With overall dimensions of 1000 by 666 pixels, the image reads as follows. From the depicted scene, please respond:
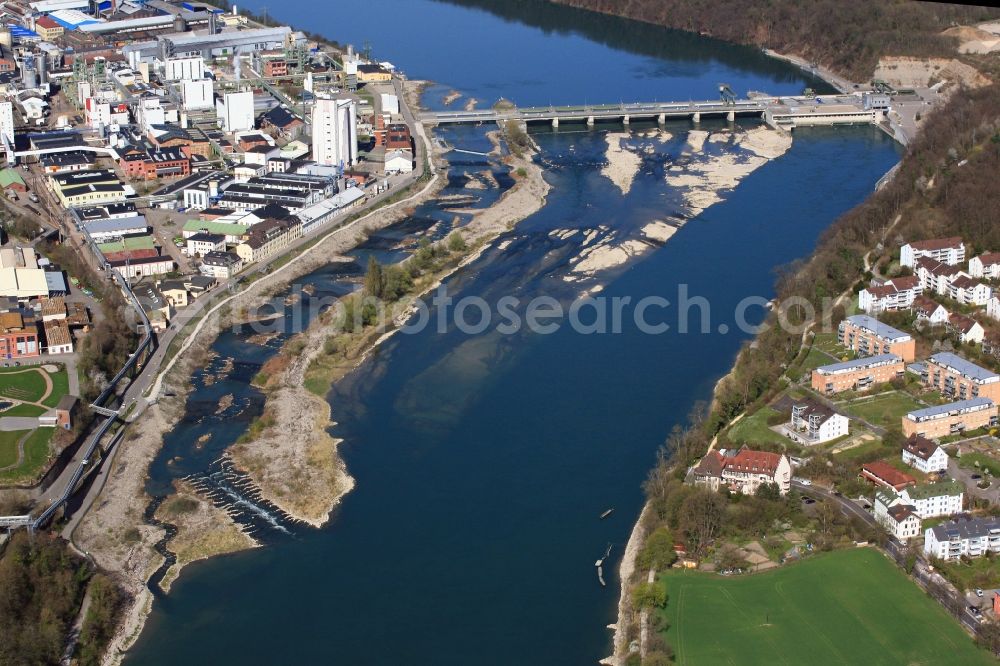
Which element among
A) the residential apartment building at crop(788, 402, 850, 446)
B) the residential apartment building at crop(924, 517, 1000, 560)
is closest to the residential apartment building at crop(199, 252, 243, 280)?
the residential apartment building at crop(788, 402, 850, 446)

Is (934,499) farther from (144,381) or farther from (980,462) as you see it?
(144,381)

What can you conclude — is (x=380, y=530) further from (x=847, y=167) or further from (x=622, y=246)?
(x=847, y=167)

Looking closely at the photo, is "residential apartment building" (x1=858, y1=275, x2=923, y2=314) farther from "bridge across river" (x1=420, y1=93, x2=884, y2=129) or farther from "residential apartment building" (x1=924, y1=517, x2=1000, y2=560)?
"bridge across river" (x1=420, y1=93, x2=884, y2=129)

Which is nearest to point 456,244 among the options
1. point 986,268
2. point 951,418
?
point 986,268

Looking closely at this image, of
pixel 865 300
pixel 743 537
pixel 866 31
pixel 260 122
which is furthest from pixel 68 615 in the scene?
pixel 866 31

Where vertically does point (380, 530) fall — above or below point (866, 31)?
below

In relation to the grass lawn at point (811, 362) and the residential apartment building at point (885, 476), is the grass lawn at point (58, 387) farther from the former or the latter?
the residential apartment building at point (885, 476)

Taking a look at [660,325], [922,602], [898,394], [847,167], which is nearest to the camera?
[922,602]

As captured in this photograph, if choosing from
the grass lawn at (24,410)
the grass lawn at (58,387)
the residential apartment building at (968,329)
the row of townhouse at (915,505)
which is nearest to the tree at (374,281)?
the grass lawn at (58,387)
